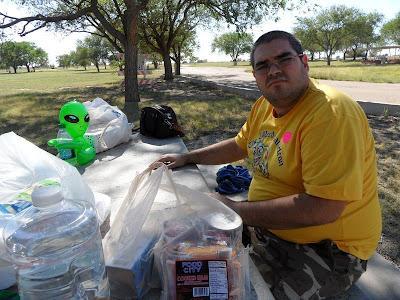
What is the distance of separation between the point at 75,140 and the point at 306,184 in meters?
2.43

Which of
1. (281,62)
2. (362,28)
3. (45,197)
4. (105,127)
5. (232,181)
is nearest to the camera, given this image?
(45,197)

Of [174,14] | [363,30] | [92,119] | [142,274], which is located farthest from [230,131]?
[363,30]

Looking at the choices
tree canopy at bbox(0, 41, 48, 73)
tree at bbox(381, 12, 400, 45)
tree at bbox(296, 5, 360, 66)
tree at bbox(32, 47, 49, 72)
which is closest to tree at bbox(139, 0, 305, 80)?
tree at bbox(296, 5, 360, 66)

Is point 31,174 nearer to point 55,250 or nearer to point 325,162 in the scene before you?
point 55,250

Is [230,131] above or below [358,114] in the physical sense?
below

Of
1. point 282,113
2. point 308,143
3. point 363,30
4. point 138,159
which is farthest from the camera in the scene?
point 363,30

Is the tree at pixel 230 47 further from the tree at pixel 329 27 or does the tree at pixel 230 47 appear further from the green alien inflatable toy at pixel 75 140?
the green alien inflatable toy at pixel 75 140

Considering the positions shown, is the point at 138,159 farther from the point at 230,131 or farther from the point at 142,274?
the point at 230,131

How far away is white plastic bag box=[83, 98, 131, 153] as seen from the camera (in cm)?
379

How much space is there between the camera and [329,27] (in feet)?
193

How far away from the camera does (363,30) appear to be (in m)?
58.6

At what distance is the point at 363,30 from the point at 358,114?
65349 millimetres

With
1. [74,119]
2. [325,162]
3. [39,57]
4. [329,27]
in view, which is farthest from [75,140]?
[39,57]

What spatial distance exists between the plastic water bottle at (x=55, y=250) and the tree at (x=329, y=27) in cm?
5989
